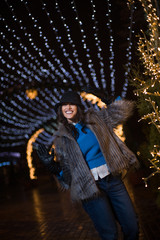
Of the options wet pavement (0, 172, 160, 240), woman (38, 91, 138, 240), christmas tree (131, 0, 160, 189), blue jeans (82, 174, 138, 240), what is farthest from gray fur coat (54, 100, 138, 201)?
wet pavement (0, 172, 160, 240)

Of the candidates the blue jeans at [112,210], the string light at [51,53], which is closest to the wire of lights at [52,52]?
the string light at [51,53]

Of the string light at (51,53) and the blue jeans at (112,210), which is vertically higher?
the string light at (51,53)

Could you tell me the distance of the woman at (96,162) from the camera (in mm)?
2908

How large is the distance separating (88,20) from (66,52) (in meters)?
1.86

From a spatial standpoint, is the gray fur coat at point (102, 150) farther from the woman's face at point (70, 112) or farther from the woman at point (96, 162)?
the woman's face at point (70, 112)

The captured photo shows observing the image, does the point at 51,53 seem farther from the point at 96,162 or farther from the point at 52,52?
the point at 96,162

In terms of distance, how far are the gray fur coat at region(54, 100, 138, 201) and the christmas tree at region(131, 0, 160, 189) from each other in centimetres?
42

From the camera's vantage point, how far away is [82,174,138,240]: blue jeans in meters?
2.88

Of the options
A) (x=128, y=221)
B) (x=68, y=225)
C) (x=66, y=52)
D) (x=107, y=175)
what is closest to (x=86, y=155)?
Result: (x=107, y=175)

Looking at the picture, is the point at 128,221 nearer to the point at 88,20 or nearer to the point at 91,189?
the point at 91,189

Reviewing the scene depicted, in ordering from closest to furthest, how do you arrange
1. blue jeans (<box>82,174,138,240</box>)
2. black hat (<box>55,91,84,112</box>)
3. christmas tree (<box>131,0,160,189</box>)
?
blue jeans (<box>82,174,138,240</box>), black hat (<box>55,91,84,112</box>), christmas tree (<box>131,0,160,189</box>)

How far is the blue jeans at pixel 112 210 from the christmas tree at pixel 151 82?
0.49 metres

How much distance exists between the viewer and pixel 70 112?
3.29 meters

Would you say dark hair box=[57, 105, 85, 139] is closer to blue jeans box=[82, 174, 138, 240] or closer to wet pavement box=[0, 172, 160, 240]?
blue jeans box=[82, 174, 138, 240]
